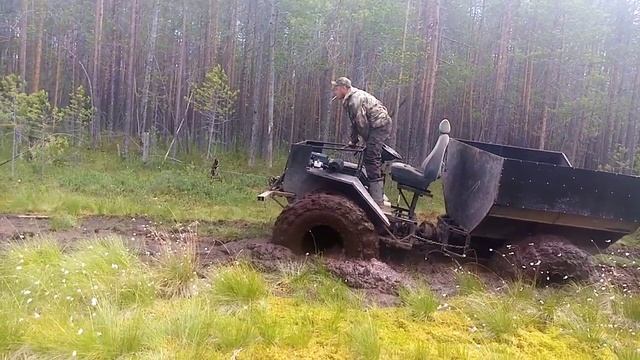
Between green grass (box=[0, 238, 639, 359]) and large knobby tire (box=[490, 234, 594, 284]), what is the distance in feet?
0.79

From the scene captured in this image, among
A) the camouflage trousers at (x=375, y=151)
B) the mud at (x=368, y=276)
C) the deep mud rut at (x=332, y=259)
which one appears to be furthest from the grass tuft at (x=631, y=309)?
the camouflage trousers at (x=375, y=151)

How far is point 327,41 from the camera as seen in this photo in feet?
62.3

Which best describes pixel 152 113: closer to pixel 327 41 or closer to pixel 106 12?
pixel 106 12

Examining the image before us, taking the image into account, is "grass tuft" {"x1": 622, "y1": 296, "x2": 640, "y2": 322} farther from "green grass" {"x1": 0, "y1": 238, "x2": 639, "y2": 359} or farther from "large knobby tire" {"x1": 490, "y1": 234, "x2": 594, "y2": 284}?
"large knobby tire" {"x1": 490, "y1": 234, "x2": 594, "y2": 284}

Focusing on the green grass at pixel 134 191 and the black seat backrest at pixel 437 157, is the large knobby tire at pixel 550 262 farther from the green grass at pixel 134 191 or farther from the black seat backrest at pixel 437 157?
the green grass at pixel 134 191

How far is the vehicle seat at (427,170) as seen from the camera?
615 centimetres

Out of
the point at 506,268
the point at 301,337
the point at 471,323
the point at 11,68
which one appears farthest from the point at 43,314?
the point at 11,68

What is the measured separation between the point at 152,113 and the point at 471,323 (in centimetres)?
2041

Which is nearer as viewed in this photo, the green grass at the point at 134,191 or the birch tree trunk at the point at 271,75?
the green grass at the point at 134,191

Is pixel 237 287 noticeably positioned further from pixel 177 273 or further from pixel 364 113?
pixel 364 113

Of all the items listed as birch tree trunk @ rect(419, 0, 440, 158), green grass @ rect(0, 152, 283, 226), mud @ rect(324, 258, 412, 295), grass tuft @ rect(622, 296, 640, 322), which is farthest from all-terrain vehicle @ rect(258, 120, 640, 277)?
birch tree trunk @ rect(419, 0, 440, 158)

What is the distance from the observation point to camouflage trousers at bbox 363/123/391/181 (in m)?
6.25

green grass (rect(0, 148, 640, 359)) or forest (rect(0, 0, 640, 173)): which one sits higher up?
forest (rect(0, 0, 640, 173))

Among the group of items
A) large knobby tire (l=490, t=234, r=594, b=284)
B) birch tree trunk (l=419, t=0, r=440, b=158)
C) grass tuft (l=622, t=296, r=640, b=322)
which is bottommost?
grass tuft (l=622, t=296, r=640, b=322)
